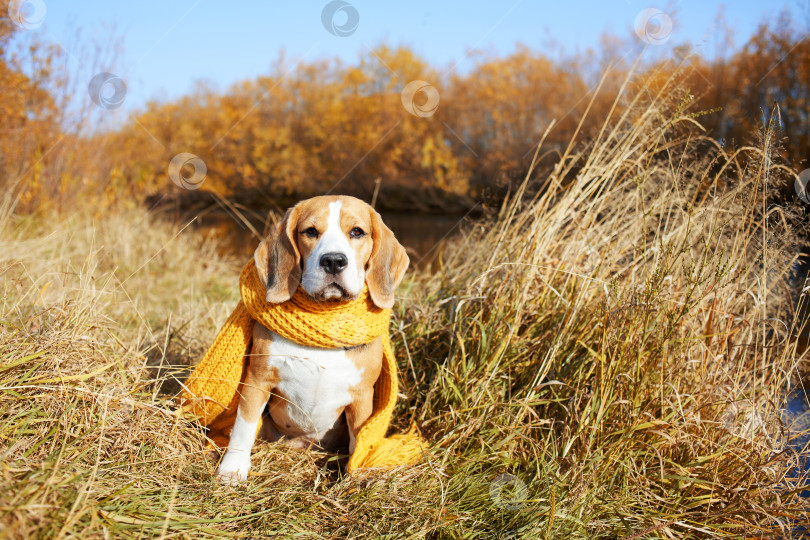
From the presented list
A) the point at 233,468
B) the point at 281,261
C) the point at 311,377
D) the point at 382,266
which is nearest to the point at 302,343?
the point at 311,377

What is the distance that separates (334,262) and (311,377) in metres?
0.54

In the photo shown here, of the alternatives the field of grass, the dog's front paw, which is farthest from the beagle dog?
the field of grass

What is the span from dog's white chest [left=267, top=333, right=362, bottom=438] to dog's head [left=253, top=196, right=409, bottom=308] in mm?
244

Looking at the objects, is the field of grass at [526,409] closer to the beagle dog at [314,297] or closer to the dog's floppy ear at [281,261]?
the beagle dog at [314,297]

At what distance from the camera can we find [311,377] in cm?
246

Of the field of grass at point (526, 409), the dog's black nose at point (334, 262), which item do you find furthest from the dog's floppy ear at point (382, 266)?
the field of grass at point (526, 409)

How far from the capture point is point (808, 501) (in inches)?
98.7

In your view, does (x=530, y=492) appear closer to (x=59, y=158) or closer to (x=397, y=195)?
(x=59, y=158)

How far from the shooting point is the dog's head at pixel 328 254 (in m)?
2.33

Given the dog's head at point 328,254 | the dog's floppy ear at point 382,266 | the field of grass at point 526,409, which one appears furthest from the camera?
the dog's floppy ear at point 382,266

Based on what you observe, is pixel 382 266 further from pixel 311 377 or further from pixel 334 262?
pixel 311 377

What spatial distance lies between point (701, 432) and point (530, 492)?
962 mm

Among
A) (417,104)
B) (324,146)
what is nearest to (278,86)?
(324,146)

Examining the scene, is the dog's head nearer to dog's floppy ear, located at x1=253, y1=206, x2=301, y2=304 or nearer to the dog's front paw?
dog's floppy ear, located at x1=253, y1=206, x2=301, y2=304
